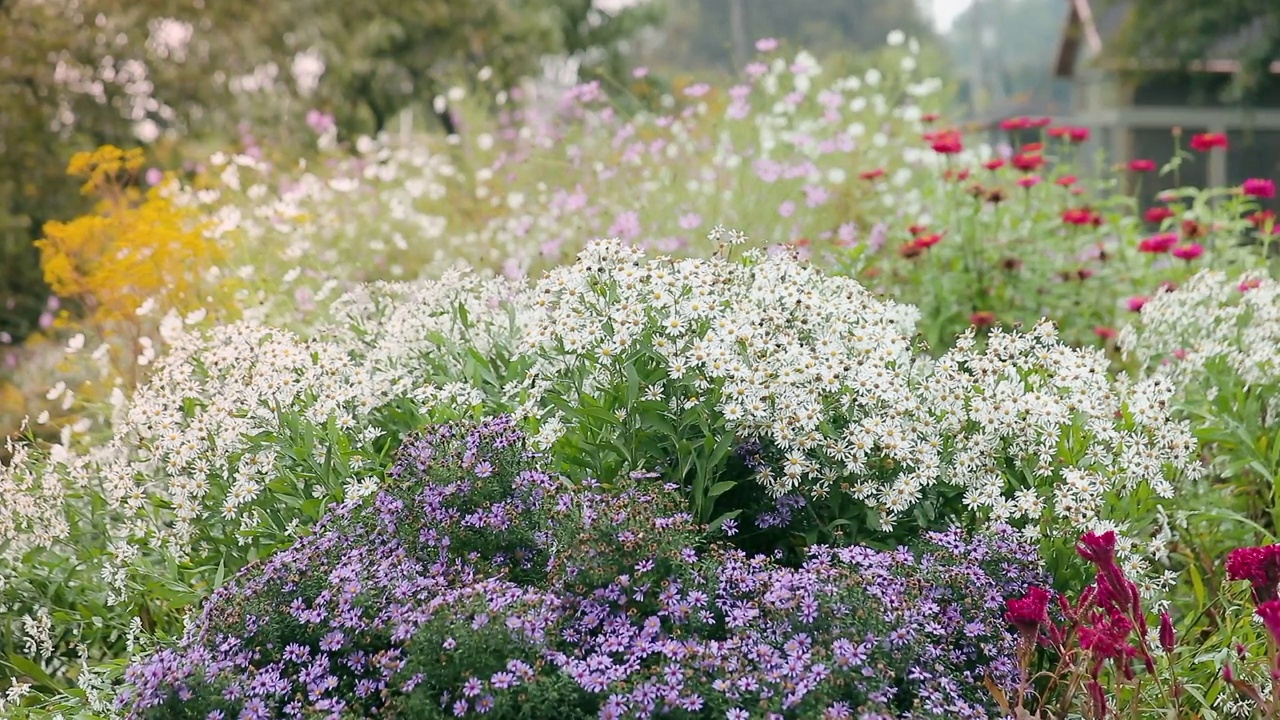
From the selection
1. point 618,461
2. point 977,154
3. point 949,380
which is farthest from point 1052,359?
point 977,154

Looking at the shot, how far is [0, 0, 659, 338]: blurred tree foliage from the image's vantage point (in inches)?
409

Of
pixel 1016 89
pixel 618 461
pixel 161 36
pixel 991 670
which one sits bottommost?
pixel 1016 89

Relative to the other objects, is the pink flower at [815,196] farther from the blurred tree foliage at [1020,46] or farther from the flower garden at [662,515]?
the blurred tree foliage at [1020,46]

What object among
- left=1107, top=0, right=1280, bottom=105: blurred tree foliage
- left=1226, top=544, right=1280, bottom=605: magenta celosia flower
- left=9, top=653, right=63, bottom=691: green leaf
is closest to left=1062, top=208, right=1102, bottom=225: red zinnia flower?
left=1226, top=544, right=1280, bottom=605: magenta celosia flower

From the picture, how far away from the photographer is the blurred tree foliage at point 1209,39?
49.3 feet

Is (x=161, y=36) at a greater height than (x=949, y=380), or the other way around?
(x=161, y=36)

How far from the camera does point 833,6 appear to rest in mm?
41000

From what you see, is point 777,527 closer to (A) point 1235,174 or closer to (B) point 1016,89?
(A) point 1235,174

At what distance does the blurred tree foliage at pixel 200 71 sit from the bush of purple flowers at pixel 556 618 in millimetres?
6956

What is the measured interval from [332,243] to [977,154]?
3983mm

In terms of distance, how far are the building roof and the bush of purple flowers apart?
49.5ft

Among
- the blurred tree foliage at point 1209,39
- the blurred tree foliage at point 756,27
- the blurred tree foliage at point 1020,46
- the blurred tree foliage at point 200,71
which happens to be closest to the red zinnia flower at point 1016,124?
the blurred tree foliage at point 200,71

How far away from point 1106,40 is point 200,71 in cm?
1217

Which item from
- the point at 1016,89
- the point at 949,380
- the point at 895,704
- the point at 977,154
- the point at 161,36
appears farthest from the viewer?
the point at 1016,89
